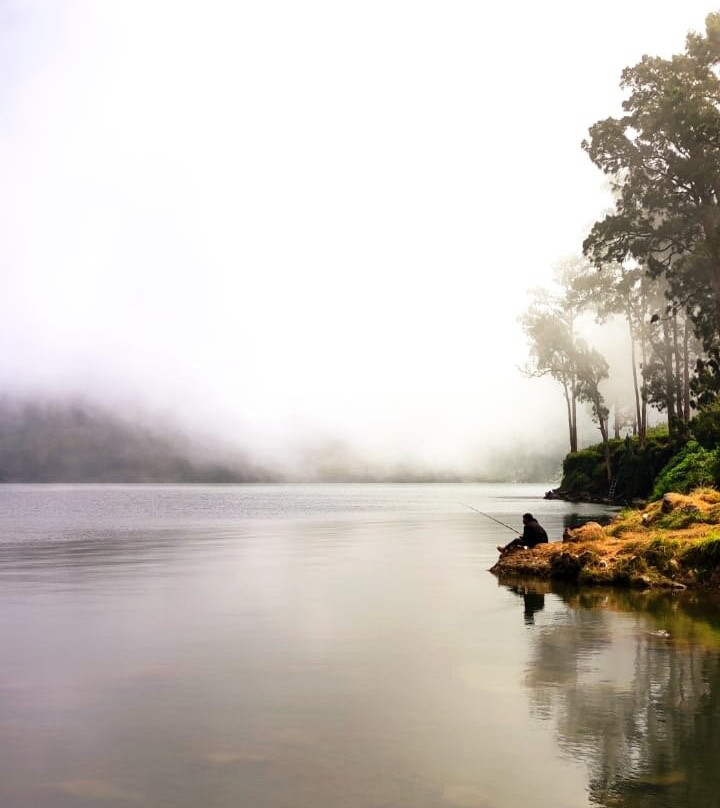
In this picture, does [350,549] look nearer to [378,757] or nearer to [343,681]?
[343,681]

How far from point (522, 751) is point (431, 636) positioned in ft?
21.9

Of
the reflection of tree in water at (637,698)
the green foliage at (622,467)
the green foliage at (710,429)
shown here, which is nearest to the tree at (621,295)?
the green foliage at (622,467)

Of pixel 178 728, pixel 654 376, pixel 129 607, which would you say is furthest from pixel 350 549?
pixel 654 376

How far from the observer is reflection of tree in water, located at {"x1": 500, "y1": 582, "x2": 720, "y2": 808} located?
25.2ft

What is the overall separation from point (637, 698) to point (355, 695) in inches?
137

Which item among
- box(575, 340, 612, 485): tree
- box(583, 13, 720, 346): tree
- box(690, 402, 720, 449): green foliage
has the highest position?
box(583, 13, 720, 346): tree

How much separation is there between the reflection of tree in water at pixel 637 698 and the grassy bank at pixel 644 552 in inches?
143

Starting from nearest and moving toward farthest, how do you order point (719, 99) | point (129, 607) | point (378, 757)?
point (378, 757) → point (129, 607) → point (719, 99)

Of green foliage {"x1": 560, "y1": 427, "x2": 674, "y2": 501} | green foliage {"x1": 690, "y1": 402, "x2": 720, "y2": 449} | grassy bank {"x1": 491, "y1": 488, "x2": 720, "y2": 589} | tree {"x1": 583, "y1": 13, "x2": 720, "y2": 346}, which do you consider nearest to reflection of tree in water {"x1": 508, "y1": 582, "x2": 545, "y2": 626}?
grassy bank {"x1": 491, "y1": 488, "x2": 720, "y2": 589}

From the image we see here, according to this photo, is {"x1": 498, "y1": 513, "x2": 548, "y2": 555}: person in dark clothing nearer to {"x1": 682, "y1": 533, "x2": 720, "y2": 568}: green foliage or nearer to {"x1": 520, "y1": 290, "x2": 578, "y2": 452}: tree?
{"x1": 682, "y1": 533, "x2": 720, "y2": 568}: green foliage

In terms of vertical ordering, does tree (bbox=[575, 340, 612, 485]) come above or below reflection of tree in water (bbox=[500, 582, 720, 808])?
above

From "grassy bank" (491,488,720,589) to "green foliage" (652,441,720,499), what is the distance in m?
9.98

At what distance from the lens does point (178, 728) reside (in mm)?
9594

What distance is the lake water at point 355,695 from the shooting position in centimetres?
777
